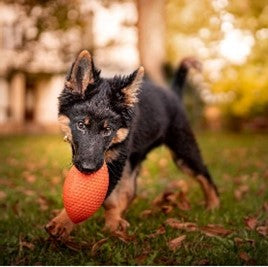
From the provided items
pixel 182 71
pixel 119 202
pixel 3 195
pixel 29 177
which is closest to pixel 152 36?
pixel 29 177

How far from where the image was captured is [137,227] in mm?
4406

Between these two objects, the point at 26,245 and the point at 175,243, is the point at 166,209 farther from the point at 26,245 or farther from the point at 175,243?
the point at 26,245

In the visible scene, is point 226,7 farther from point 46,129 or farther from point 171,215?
point 46,129

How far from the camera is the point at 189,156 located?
5.61 metres

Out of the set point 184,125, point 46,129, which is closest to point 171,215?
point 184,125

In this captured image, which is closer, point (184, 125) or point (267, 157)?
point (184, 125)

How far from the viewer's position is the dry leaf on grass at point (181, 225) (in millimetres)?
4301

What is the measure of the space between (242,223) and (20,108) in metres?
24.3

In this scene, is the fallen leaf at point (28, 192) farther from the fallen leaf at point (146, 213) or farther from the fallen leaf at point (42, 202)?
the fallen leaf at point (146, 213)

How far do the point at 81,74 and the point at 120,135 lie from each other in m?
0.50

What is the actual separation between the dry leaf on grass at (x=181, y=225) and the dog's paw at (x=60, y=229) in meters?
0.84

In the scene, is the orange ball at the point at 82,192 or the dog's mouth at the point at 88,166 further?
the orange ball at the point at 82,192

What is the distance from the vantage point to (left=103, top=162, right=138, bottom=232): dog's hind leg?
437 centimetres

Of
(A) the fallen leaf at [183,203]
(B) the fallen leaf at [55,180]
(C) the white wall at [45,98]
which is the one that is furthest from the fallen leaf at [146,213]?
(C) the white wall at [45,98]
